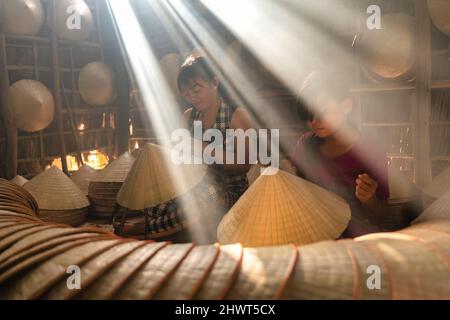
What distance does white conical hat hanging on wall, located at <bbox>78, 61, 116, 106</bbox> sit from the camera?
6504 mm

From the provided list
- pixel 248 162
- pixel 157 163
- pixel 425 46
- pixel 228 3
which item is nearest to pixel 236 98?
pixel 228 3

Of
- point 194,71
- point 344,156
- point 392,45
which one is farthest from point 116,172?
point 392,45

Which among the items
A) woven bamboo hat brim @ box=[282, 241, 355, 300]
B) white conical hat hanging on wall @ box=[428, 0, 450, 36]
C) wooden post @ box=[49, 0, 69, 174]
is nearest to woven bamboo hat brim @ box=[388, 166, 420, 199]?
white conical hat hanging on wall @ box=[428, 0, 450, 36]

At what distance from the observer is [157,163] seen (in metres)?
2.68

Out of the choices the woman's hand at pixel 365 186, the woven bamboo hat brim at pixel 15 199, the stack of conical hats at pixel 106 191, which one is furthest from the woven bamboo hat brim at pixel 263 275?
the stack of conical hats at pixel 106 191

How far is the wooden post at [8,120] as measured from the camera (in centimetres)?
515

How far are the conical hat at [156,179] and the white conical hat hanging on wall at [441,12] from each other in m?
3.06

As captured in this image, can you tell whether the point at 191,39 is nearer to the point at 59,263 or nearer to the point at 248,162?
the point at 248,162

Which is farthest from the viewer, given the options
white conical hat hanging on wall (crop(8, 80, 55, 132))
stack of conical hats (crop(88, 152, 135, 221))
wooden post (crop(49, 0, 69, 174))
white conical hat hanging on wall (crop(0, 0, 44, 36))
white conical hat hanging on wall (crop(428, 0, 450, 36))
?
wooden post (crop(49, 0, 69, 174))

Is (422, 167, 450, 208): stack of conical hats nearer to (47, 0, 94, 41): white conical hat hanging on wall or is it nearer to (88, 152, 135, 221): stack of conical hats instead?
(88, 152, 135, 221): stack of conical hats

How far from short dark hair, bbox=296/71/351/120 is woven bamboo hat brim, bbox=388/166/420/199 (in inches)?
58.2

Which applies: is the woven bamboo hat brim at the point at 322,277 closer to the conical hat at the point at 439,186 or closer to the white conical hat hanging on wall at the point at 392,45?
the conical hat at the point at 439,186

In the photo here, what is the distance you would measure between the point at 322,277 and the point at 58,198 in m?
3.06
